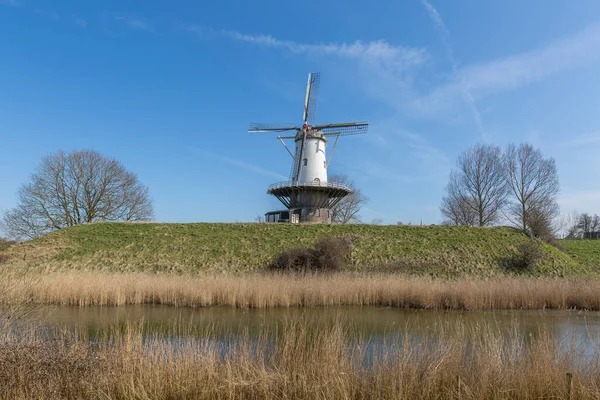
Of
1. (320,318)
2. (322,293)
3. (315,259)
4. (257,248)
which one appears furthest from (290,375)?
(257,248)

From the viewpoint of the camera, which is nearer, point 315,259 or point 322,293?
point 322,293

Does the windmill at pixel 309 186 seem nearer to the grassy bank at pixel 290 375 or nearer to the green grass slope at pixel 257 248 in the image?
the green grass slope at pixel 257 248

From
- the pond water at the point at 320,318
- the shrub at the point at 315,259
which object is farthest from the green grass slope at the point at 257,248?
the pond water at the point at 320,318

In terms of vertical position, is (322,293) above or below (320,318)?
above

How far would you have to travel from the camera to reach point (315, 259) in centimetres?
1791

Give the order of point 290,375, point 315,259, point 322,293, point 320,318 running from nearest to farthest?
1. point 290,375
2. point 320,318
3. point 322,293
4. point 315,259

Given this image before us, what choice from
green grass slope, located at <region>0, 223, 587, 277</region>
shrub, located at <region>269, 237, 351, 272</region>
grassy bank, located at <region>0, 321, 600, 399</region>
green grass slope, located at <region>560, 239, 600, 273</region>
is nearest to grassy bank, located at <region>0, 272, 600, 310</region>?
shrub, located at <region>269, 237, 351, 272</region>

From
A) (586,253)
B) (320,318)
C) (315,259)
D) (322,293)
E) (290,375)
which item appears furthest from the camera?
(586,253)

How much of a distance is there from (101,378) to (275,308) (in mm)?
7538

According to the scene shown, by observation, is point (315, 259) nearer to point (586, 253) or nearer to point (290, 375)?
point (290, 375)

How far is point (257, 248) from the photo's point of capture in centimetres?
2156

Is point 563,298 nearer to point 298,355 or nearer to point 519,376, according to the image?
point 519,376

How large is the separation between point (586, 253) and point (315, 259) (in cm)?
1932

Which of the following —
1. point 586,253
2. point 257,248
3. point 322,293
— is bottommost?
point 322,293
